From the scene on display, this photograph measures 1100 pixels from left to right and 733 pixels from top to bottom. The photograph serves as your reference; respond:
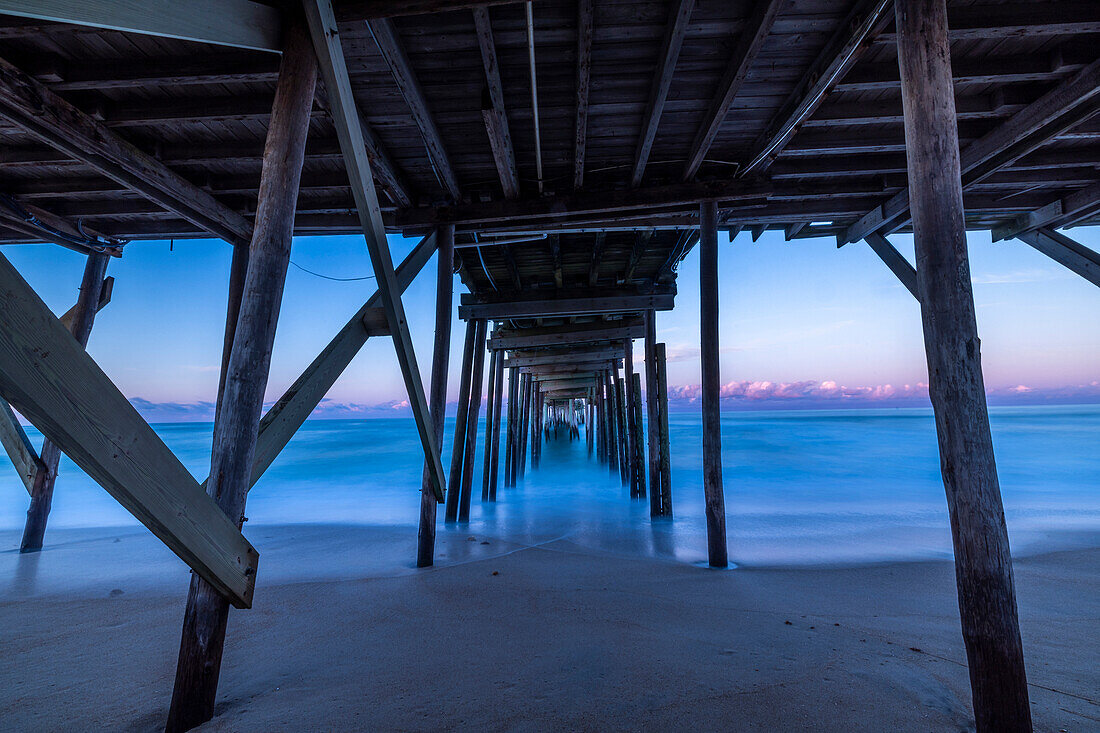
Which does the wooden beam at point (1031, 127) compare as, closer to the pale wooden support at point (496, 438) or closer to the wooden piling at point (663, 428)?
the wooden piling at point (663, 428)

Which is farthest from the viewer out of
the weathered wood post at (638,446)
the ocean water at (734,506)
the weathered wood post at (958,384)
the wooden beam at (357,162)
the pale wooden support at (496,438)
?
the pale wooden support at (496,438)

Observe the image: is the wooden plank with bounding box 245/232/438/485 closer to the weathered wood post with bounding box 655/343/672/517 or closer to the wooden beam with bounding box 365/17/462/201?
the wooden beam with bounding box 365/17/462/201

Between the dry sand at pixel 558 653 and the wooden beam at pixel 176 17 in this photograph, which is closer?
the wooden beam at pixel 176 17

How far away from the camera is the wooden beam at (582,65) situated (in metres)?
3.01

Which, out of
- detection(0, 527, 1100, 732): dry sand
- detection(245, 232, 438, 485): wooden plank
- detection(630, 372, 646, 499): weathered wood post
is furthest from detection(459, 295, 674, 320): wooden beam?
detection(245, 232, 438, 485): wooden plank

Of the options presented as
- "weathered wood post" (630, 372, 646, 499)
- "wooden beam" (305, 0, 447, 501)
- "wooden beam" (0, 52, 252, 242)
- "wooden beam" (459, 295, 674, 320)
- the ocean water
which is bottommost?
the ocean water

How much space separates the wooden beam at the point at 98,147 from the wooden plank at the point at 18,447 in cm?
323

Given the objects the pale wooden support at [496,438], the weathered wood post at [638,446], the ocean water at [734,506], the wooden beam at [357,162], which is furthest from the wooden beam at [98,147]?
the weathered wood post at [638,446]

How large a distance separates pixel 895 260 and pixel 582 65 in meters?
4.26

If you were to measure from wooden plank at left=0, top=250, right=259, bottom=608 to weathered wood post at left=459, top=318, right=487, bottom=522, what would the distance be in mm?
6455

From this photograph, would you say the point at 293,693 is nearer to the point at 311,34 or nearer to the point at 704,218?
the point at 311,34

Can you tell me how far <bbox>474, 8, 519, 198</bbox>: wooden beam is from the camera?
10.1 feet

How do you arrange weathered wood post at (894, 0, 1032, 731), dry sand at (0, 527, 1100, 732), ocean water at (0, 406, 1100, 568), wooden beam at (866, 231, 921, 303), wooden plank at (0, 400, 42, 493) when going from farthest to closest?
ocean water at (0, 406, 1100, 568) < wooden plank at (0, 400, 42, 493) < wooden beam at (866, 231, 921, 303) < dry sand at (0, 527, 1100, 732) < weathered wood post at (894, 0, 1032, 731)

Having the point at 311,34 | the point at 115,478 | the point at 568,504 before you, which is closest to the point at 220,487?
the point at 115,478
